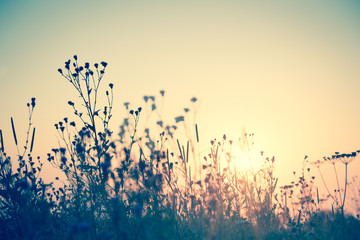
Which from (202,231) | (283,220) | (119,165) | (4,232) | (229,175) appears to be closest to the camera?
(202,231)

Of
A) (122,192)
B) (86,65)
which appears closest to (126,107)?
(86,65)

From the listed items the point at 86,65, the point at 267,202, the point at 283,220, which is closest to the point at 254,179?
the point at 267,202

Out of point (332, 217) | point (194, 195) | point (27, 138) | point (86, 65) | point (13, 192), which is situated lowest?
point (332, 217)

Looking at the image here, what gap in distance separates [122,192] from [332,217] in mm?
3469

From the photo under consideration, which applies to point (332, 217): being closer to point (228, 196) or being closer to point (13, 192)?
point (228, 196)

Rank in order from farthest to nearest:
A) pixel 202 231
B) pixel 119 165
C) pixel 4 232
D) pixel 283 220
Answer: pixel 283 220
pixel 4 232
pixel 119 165
pixel 202 231

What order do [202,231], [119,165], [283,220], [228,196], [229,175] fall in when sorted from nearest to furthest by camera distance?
[202,231] < [119,165] < [228,196] < [229,175] < [283,220]

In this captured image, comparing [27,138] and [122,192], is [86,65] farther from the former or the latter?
[122,192]

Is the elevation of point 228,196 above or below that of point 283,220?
above

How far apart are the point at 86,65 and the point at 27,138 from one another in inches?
51.9

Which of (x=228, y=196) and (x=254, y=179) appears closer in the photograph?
(x=228, y=196)

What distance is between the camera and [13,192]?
3.17 meters

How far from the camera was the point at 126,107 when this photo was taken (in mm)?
3611

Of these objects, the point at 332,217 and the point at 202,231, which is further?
the point at 332,217
